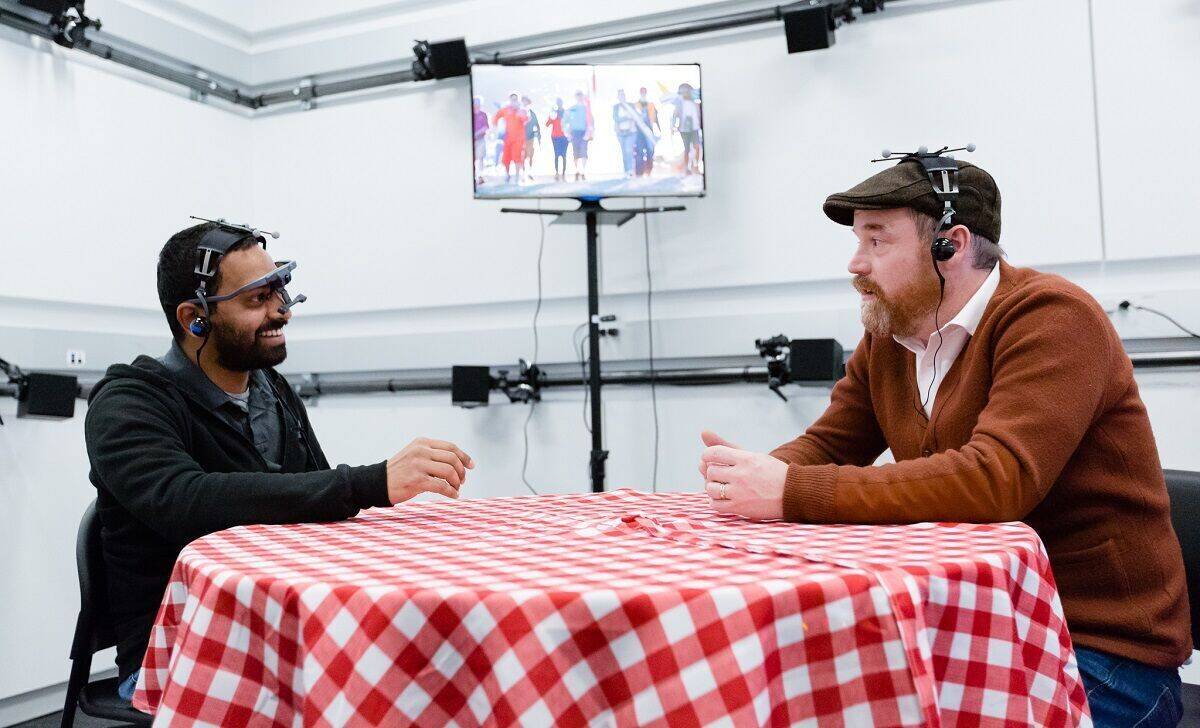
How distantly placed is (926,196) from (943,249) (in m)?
0.11

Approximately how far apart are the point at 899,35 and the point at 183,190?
3.17 m

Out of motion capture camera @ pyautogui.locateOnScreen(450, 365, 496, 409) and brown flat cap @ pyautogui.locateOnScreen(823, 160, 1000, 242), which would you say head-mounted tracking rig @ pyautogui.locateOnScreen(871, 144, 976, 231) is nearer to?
brown flat cap @ pyautogui.locateOnScreen(823, 160, 1000, 242)

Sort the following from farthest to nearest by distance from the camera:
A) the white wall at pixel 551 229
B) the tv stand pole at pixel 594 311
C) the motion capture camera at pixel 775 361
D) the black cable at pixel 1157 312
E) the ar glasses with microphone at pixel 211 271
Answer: the tv stand pole at pixel 594 311 → the motion capture camera at pixel 775 361 → the white wall at pixel 551 229 → the black cable at pixel 1157 312 → the ar glasses with microphone at pixel 211 271

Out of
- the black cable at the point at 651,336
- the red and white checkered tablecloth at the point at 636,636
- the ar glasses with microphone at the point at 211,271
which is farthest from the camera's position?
the black cable at the point at 651,336

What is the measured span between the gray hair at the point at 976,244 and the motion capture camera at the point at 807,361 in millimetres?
1570

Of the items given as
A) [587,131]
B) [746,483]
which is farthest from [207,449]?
[587,131]

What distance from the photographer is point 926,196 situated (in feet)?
5.94

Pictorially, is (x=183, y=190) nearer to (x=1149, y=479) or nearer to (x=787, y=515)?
(x=787, y=515)

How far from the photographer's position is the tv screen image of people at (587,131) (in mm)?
3750

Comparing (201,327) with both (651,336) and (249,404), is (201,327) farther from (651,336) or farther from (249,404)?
(651,336)

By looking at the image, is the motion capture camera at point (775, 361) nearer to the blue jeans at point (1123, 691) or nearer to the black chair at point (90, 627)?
the blue jeans at point (1123, 691)

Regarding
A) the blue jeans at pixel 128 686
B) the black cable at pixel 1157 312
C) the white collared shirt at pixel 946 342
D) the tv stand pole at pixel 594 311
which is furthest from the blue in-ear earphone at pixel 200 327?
the black cable at pixel 1157 312

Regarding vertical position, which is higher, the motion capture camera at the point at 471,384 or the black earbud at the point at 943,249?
the black earbud at the point at 943,249

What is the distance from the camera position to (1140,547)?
1.55 metres
